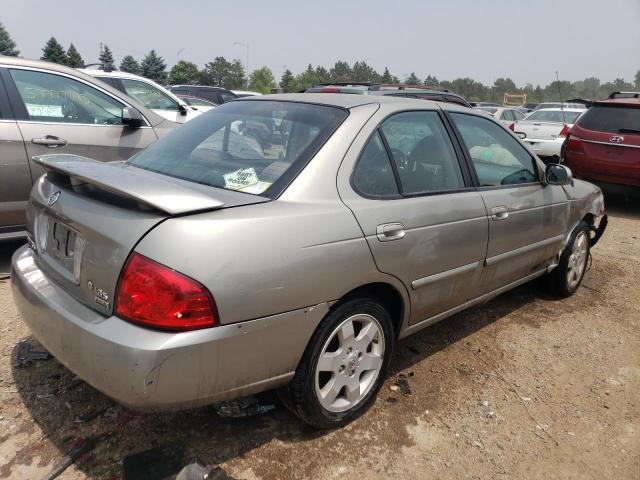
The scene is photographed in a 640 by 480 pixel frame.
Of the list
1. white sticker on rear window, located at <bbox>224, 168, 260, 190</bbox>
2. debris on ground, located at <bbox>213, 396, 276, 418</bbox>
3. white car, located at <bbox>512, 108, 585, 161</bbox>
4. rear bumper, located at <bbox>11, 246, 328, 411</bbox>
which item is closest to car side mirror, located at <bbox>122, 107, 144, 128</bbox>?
white sticker on rear window, located at <bbox>224, 168, 260, 190</bbox>

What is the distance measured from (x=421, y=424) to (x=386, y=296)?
2.24 feet

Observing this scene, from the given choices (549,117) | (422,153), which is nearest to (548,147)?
(549,117)

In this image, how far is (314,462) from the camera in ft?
7.51

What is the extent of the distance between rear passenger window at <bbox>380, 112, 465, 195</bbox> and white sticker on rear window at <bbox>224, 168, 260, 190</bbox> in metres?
0.77

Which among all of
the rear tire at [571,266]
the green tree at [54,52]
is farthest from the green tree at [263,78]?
the rear tire at [571,266]

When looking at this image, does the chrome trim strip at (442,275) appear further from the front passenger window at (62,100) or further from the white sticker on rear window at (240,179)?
the front passenger window at (62,100)

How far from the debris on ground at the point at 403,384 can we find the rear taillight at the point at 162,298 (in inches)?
58.1

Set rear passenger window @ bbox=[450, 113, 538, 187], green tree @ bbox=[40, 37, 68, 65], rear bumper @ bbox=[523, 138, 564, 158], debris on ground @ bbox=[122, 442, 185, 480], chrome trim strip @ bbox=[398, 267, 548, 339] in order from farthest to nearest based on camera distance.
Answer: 1. green tree @ bbox=[40, 37, 68, 65]
2. rear bumper @ bbox=[523, 138, 564, 158]
3. rear passenger window @ bbox=[450, 113, 538, 187]
4. chrome trim strip @ bbox=[398, 267, 548, 339]
5. debris on ground @ bbox=[122, 442, 185, 480]

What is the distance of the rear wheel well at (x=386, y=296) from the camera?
2.40 metres

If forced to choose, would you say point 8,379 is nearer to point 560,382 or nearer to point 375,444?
point 375,444

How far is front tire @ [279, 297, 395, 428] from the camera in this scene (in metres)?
2.26

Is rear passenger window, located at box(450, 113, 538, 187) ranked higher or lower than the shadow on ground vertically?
higher

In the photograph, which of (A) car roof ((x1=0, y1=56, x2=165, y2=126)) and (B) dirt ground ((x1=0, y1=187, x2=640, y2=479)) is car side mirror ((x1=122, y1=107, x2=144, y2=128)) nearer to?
(A) car roof ((x1=0, y1=56, x2=165, y2=126))

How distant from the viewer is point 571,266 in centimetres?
429
